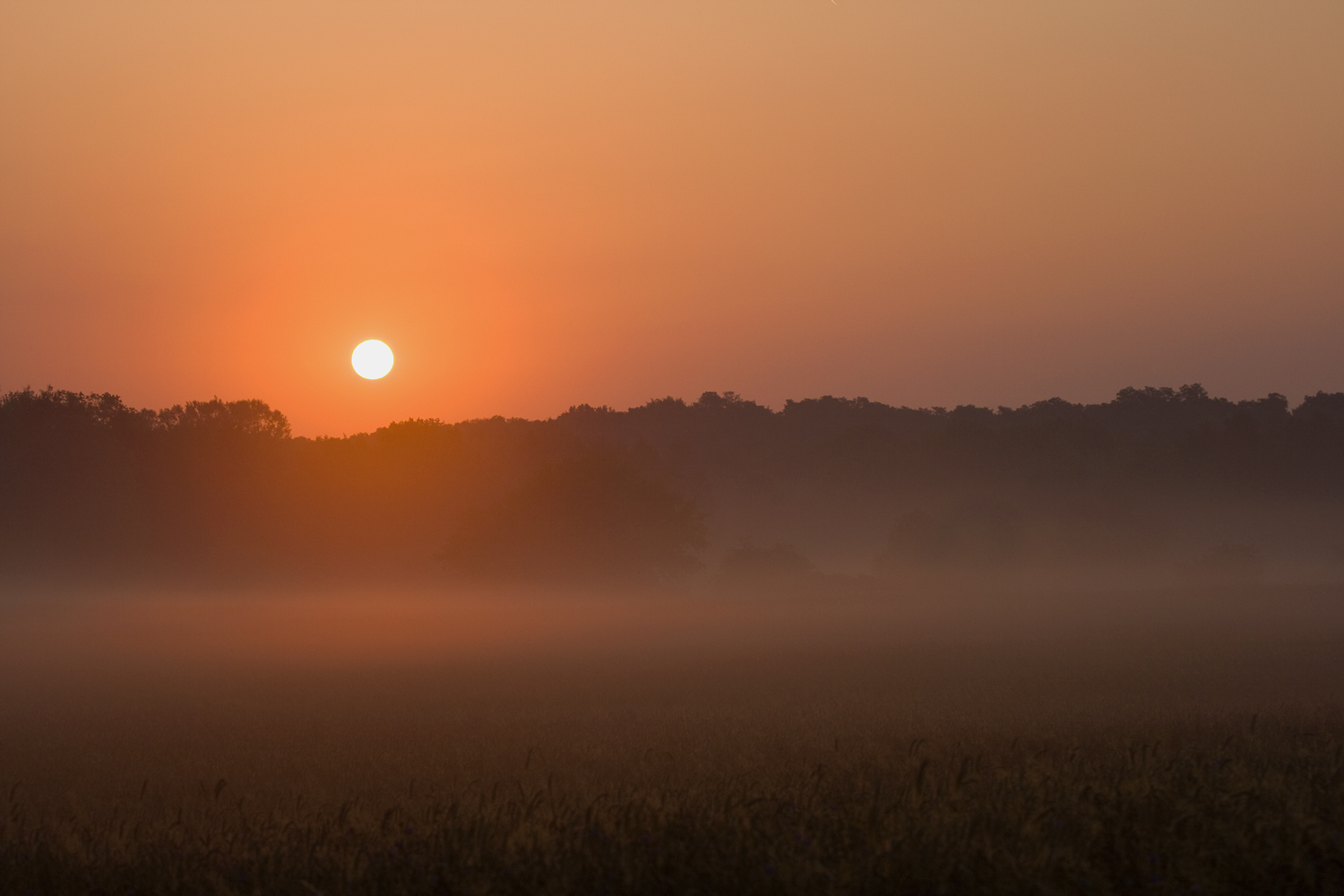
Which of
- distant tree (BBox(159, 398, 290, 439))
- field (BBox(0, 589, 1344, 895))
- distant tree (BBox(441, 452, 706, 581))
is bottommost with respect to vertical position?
field (BBox(0, 589, 1344, 895))

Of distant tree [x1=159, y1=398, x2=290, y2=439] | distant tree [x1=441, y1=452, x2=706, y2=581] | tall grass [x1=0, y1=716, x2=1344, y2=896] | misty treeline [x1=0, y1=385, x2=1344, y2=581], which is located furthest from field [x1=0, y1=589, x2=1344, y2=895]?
distant tree [x1=159, y1=398, x2=290, y2=439]

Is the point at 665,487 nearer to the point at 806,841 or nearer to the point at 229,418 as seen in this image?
the point at 229,418

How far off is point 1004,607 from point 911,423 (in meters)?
91.6

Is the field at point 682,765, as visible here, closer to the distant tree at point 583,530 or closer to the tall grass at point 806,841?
the tall grass at point 806,841

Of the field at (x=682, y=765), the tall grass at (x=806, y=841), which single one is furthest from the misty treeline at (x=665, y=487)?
the tall grass at (x=806, y=841)

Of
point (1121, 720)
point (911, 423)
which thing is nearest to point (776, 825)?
point (1121, 720)

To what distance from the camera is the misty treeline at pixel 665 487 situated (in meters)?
68.6

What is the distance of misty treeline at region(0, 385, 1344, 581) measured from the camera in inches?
2699

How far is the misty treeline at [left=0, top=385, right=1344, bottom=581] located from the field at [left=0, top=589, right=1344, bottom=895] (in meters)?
28.6

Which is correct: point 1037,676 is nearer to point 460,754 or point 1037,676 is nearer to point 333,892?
point 460,754

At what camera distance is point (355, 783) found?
13312 mm

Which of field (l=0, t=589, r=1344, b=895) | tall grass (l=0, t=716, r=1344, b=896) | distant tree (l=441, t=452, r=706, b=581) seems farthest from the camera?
distant tree (l=441, t=452, r=706, b=581)

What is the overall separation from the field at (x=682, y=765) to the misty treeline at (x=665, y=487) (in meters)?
28.6

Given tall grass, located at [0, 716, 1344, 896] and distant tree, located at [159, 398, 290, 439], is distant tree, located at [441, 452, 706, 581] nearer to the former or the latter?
distant tree, located at [159, 398, 290, 439]
